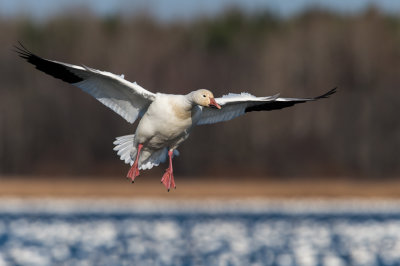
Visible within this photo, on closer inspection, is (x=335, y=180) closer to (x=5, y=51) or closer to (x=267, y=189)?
(x=267, y=189)

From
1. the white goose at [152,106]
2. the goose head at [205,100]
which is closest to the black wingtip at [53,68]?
the white goose at [152,106]

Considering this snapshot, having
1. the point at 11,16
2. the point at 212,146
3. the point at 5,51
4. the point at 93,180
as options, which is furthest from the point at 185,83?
the point at 11,16

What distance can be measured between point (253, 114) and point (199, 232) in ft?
43.0

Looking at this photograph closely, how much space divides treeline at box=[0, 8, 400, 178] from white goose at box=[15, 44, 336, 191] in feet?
69.5

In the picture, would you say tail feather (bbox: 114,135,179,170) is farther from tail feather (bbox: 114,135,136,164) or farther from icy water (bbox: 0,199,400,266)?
icy water (bbox: 0,199,400,266)

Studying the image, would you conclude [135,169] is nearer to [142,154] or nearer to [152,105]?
[142,154]

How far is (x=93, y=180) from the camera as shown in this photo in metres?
29.5

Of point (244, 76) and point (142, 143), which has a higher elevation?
point (244, 76)

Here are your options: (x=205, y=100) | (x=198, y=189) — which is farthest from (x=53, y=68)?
(x=198, y=189)

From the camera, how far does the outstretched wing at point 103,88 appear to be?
26.6 ft

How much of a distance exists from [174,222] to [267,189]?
523 cm

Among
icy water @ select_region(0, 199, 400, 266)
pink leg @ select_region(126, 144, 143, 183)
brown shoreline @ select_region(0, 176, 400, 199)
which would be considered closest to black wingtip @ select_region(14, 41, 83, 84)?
pink leg @ select_region(126, 144, 143, 183)

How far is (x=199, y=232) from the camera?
66.7ft

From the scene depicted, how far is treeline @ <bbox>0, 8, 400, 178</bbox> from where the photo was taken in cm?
3108
